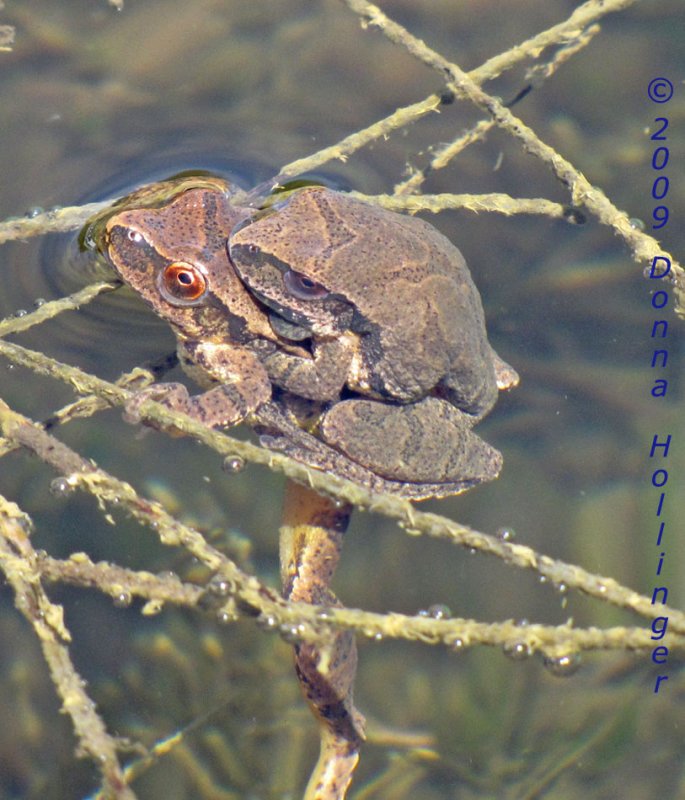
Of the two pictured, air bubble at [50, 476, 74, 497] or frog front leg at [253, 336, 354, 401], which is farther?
frog front leg at [253, 336, 354, 401]

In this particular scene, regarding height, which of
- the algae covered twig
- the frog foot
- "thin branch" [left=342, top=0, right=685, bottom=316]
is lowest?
the algae covered twig

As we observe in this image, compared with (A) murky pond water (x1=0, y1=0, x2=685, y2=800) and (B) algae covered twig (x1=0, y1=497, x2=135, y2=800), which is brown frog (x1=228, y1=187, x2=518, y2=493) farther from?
(B) algae covered twig (x1=0, y1=497, x2=135, y2=800)

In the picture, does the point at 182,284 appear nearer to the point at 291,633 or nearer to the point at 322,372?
the point at 322,372

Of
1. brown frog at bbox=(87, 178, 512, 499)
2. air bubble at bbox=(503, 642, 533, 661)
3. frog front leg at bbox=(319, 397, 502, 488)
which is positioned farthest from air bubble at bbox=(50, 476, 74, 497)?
air bubble at bbox=(503, 642, 533, 661)

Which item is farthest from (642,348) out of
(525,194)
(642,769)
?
(642,769)

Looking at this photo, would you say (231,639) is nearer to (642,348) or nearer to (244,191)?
(244,191)

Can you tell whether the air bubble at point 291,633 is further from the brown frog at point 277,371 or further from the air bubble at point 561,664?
the brown frog at point 277,371
